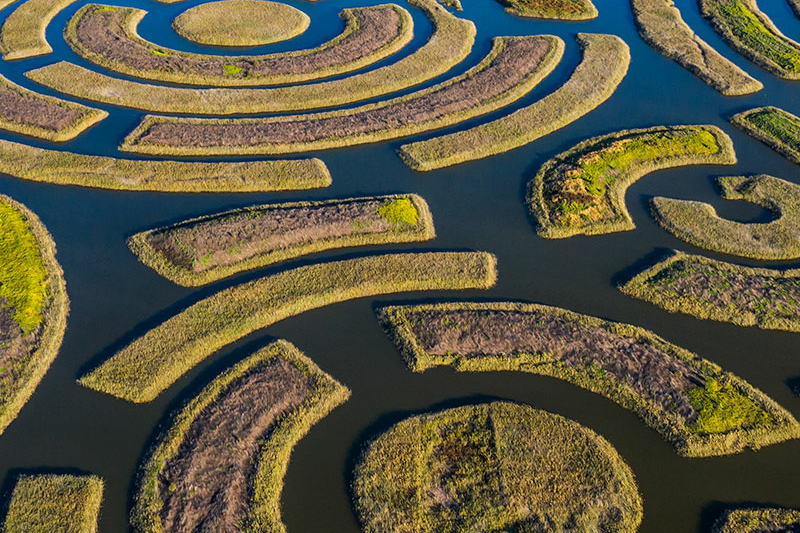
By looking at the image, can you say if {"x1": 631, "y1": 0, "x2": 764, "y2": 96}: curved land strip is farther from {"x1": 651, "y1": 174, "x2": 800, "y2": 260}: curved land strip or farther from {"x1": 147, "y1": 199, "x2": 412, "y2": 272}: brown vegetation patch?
{"x1": 147, "y1": 199, "x2": 412, "y2": 272}: brown vegetation patch

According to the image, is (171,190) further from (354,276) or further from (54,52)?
(54,52)

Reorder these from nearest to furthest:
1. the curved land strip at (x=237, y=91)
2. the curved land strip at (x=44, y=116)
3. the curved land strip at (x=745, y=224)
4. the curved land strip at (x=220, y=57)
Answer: the curved land strip at (x=745, y=224) → the curved land strip at (x=44, y=116) → the curved land strip at (x=237, y=91) → the curved land strip at (x=220, y=57)

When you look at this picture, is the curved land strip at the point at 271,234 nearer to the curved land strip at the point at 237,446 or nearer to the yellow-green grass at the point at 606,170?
the curved land strip at the point at 237,446

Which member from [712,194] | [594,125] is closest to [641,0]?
[594,125]

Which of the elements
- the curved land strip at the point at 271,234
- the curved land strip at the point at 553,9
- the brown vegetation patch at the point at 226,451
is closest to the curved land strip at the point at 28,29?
the curved land strip at the point at 271,234

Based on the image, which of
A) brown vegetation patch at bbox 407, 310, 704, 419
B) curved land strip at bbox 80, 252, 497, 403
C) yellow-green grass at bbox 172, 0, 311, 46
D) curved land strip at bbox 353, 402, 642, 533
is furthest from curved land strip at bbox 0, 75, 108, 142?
curved land strip at bbox 353, 402, 642, 533

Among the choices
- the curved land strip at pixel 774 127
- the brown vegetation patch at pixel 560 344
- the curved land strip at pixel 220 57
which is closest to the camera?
the brown vegetation patch at pixel 560 344
